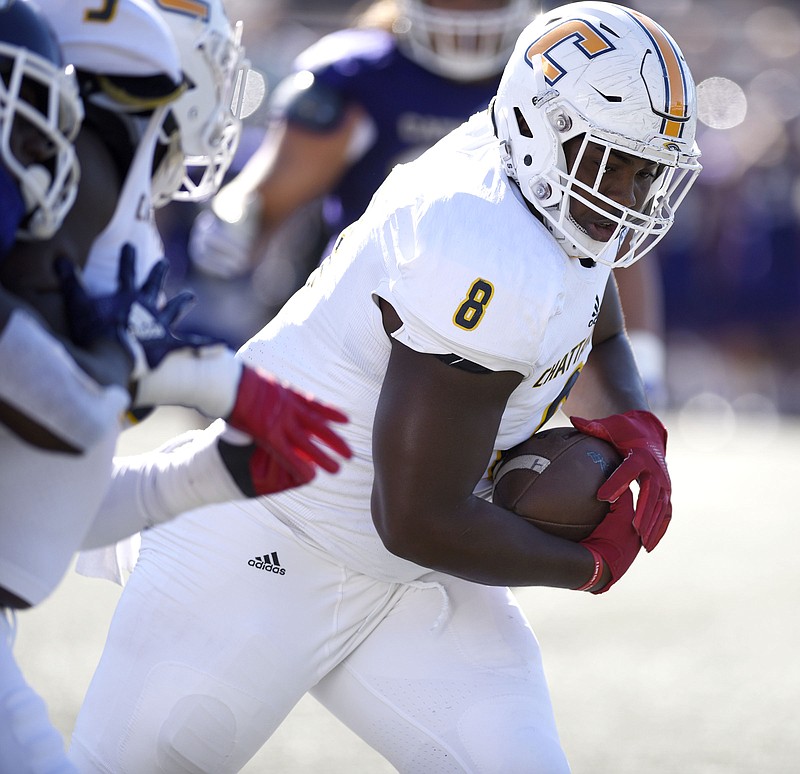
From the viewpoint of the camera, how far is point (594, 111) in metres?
2.57

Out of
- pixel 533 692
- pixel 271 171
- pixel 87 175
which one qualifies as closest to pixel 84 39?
pixel 87 175

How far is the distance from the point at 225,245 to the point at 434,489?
7.56ft

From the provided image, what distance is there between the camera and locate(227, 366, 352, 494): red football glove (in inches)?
81.5

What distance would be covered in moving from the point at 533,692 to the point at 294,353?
758 mm

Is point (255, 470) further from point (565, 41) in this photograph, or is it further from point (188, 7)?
point (565, 41)

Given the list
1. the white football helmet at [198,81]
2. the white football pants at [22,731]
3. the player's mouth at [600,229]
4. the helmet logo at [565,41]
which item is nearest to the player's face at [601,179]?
the player's mouth at [600,229]

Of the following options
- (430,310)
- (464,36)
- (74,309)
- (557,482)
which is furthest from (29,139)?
(464,36)

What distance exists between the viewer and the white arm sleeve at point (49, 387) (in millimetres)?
1831

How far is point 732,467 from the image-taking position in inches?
343

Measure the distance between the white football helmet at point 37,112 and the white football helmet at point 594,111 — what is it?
93 centimetres

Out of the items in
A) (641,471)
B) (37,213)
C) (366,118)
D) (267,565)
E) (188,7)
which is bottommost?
(366,118)

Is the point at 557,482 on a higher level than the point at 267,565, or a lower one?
higher

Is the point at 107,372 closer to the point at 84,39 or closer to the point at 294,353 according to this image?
the point at 84,39

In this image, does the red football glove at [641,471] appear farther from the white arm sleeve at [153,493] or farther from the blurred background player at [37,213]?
the blurred background player at [37,213]
